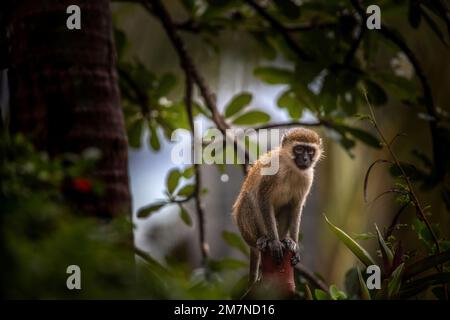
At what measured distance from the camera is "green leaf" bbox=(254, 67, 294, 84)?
12.2 ft

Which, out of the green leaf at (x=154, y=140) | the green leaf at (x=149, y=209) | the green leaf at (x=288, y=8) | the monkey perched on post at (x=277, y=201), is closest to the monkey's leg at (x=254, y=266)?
the monkey perched on post at (x=277, y=201)

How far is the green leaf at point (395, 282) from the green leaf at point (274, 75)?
177cm

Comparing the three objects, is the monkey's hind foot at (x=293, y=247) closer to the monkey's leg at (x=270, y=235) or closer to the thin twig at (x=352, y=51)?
the monkey's leg at (x=270, y=235)

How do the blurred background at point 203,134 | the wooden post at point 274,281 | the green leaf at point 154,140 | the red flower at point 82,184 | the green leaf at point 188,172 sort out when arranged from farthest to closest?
the green leaf at point 154,140 < the green leaf at point 188,172 < the wooden post at point 274,281 < the red flower at point 82,184 < the blurred background at point 203,134

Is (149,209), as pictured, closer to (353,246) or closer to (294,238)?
(294,238)

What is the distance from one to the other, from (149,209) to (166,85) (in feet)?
3.73

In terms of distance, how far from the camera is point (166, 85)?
4.08m

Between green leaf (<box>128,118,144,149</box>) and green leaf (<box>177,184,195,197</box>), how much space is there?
1.00 metres

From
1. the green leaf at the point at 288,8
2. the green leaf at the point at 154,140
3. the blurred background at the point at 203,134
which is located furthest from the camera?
the green leaf at the point at 154,140

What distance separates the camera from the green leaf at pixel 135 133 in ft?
13.3

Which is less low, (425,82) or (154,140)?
(425,82)

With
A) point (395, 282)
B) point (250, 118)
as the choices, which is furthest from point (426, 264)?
point (250, 118)

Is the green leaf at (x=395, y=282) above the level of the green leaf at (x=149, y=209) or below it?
below

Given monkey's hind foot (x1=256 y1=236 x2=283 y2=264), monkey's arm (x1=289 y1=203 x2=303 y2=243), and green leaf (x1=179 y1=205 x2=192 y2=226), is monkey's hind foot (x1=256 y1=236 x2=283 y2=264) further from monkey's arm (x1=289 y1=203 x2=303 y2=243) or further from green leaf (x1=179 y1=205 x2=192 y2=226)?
green leaf (x1=179 y1=205 x2=192 y2=226)
